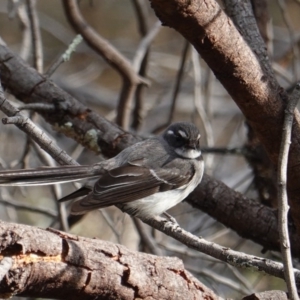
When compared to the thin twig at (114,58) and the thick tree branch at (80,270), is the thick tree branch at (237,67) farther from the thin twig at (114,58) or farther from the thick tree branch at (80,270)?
the thin twig at (114,58)

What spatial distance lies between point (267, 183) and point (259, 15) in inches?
49.5

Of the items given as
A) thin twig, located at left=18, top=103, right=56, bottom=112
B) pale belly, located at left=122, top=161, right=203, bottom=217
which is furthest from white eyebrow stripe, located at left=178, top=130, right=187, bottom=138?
thin twig, located at left=18, top=103, right=56, bottom=112

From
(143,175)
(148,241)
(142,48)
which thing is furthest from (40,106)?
(142,48)

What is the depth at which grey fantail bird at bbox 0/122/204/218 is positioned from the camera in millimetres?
3467

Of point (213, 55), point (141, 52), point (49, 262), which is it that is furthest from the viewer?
point (141, 52)

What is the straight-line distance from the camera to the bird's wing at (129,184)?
354cm

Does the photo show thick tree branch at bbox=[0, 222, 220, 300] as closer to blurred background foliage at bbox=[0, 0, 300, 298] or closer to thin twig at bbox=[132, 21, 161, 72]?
blurred background foliage at bbox=[0, 0, 300, 298]

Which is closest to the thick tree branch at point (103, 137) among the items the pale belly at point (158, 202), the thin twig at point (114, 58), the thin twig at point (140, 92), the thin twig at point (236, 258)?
the pale belly at point (158, 202)

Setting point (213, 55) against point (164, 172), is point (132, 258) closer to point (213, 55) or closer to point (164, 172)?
point (213, 55)

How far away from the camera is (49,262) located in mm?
2150

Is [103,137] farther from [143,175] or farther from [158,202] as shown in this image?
[158,202]

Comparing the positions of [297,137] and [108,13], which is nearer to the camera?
[297,137]

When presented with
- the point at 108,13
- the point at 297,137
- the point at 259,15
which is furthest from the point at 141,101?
the point at 108,13

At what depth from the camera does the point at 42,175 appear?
11.0 ft
